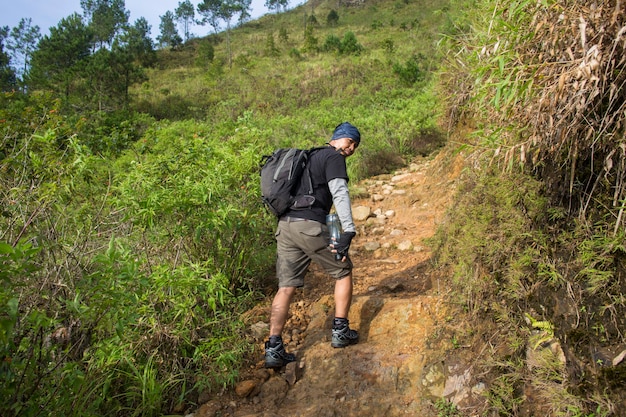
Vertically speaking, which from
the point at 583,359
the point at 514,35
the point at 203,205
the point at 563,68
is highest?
the point at 514,35

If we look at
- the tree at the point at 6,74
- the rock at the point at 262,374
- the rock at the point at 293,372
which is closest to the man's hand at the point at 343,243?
the rock at the point at 293,372

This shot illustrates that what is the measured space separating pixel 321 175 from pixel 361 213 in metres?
2.61

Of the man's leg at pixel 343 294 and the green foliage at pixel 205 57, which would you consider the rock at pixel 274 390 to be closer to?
the man's leg at pixel 343 294

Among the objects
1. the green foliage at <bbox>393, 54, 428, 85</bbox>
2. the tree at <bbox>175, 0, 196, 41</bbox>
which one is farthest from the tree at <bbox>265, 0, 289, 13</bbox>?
the green foliage at <bbox>393, 54, 428, 85</bbox>

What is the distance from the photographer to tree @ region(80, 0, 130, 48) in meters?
38.6

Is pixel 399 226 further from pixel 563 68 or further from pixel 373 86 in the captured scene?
pixel 373 86

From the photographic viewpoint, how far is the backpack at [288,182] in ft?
9.52

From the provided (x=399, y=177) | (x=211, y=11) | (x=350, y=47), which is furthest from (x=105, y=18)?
(x=399, y=177)

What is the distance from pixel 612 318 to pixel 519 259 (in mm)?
550

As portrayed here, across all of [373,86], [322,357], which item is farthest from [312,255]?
[373,86]

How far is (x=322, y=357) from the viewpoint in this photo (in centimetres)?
294

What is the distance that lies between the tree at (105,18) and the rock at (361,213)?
3877 cm

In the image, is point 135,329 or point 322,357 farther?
point 322,357

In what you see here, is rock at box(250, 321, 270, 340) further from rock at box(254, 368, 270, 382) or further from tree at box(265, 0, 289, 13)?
tree at box(265, 0, 289, 13)
